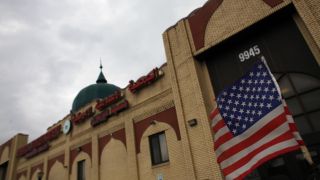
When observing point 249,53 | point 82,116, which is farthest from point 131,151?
point 249,53

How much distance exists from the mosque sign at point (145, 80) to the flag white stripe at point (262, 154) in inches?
415

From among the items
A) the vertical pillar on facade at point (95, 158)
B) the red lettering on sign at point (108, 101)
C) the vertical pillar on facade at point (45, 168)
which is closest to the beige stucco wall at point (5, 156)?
the vertical pillar on facade at point (45, 168)

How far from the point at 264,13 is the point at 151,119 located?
8.73 metres

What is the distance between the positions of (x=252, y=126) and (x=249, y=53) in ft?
22.6

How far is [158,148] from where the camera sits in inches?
609

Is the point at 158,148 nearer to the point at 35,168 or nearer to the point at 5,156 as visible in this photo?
the point at 35,168

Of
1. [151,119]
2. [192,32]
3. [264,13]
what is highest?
[192,32]

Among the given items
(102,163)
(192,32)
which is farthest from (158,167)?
(192,32)

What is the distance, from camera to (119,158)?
17.3 metres

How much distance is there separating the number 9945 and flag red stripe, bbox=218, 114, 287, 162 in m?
6.74

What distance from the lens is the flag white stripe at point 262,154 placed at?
556 centimetres

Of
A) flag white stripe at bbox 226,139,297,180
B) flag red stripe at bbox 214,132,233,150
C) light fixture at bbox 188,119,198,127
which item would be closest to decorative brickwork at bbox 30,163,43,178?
light fixture at bbox 188,119,198,127

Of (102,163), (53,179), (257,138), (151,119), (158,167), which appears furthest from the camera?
(53,179)

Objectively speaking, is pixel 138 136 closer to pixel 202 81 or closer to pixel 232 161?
pixel 202 81
